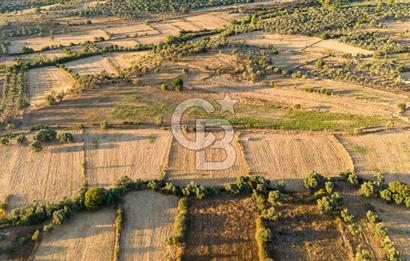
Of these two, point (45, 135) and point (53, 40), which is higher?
point (53, 40)

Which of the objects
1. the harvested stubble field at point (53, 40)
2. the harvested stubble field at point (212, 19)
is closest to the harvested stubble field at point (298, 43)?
the harvested stubble field at point (212, 19)

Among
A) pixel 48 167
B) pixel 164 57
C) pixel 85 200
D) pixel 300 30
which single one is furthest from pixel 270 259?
pixel 300 30

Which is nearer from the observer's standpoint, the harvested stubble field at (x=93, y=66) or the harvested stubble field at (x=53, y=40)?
the harvested stubble field at (x=93, y=66)

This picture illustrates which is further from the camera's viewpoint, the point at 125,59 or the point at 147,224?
the point at 125,59

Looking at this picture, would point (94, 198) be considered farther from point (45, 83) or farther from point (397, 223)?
point (45, 83)

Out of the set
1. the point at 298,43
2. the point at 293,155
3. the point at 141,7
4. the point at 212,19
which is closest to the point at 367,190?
the point at 293,155

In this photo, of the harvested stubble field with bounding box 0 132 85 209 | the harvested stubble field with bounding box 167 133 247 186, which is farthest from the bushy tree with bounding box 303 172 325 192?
the harvested stubble field with bounding box 0 132 85 209

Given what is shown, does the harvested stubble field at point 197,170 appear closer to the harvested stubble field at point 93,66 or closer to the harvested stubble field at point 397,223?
the harvested stubble field at point 397,223
